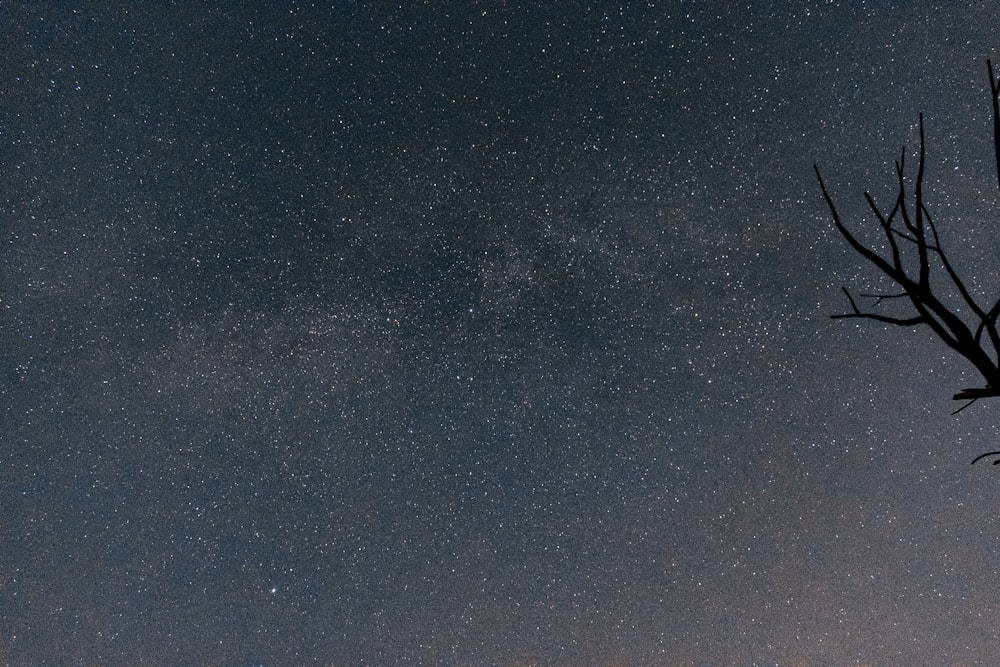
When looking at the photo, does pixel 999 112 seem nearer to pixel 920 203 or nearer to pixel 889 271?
pixel 920 203

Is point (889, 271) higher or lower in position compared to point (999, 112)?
lower

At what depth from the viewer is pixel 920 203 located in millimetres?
1005

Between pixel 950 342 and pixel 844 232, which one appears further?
pixel 844 232

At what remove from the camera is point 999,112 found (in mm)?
1000

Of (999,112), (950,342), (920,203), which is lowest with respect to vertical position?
(950,342)

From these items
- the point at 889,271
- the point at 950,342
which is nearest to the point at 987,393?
the point at 950,342

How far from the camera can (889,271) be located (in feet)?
3.19

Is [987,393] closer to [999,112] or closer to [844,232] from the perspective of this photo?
[844,232]

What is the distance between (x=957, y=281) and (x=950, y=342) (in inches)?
3.7

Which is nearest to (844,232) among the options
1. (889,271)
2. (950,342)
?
(889,271)

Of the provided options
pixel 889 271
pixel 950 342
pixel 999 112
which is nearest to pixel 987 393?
pixel 950 342

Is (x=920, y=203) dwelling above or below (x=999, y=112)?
below

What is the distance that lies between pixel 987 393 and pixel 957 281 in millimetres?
156

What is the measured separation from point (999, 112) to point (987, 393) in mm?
402
